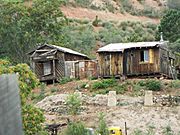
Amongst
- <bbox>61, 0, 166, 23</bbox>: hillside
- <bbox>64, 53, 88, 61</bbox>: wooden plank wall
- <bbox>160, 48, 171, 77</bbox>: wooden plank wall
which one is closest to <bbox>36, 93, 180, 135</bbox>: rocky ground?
<bbox>160, 48, 171, 77</bbox>: wooden plank wall

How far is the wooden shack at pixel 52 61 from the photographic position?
3981cm

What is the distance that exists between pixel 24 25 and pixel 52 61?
6.29 metres

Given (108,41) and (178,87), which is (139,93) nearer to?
(178,87)

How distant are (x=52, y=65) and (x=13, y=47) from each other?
21.8ft

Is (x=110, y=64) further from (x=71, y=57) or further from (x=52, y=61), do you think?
(x=52, y=61)

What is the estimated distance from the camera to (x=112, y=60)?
116 feet

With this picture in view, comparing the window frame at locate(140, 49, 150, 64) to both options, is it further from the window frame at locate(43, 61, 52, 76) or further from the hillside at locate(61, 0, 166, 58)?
the hillside at locate(61, 0, 166, 58)

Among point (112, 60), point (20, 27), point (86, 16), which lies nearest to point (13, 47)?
point (20, 27)

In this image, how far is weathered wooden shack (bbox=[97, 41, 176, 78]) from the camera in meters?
34.9

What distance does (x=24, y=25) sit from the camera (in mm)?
45312

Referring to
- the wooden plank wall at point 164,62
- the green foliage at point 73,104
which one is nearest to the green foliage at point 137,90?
the green foliage at point 73,104

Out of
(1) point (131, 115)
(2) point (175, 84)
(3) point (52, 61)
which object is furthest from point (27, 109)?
(3) point (52, 61)

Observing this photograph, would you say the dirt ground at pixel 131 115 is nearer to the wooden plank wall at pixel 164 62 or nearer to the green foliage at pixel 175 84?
the green foliage at pixel 175 84

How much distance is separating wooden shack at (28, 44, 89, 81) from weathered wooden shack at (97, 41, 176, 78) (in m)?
4.40
